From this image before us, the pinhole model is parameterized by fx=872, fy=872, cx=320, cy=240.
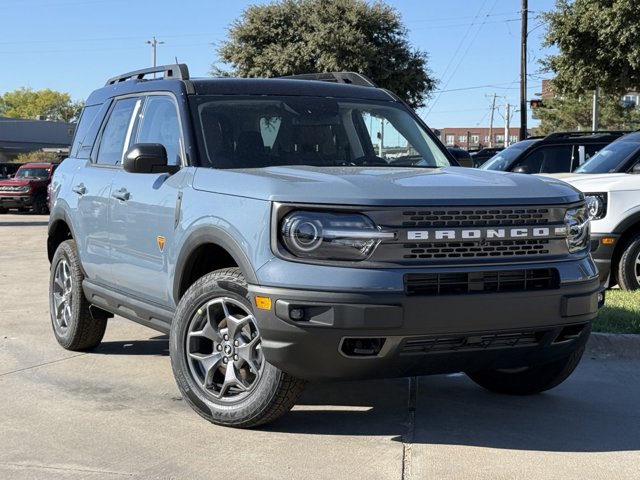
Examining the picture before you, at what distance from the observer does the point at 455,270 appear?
13.9 ft

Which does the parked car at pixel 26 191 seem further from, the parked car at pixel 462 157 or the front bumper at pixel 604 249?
the parked car at pixel 462 157

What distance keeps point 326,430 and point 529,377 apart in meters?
1.47

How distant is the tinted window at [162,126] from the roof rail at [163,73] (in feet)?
0.57

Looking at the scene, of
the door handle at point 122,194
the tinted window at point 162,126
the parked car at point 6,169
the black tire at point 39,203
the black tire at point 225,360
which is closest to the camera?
the black tire at point 225,360

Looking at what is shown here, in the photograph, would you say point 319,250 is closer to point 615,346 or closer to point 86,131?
point 86,131

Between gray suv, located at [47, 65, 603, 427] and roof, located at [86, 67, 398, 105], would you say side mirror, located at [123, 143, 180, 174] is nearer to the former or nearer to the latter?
gray suv, located at [47, 65, 603, 427]

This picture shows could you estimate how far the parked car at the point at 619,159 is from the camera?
958 centimetres

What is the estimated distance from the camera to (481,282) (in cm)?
429

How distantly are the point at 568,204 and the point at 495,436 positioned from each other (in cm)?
134

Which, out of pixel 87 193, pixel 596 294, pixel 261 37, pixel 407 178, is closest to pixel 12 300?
pixel 87 193

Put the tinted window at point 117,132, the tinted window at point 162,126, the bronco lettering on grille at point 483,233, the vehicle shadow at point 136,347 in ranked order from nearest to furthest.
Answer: the bronco lettering on grille at point 483,233, the tinted window at point 162,126, the tinted window at point 117,132, the vehicle shadow at point 136,347

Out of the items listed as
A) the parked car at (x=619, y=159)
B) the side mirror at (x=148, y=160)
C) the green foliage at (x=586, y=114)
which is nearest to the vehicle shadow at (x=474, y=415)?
the side mirror at (x=148, y=160)

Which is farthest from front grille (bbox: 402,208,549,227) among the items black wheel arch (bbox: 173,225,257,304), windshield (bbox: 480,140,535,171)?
windshield (bbox: 480,140,535,171)

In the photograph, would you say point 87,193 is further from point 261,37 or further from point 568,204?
point 261,37
